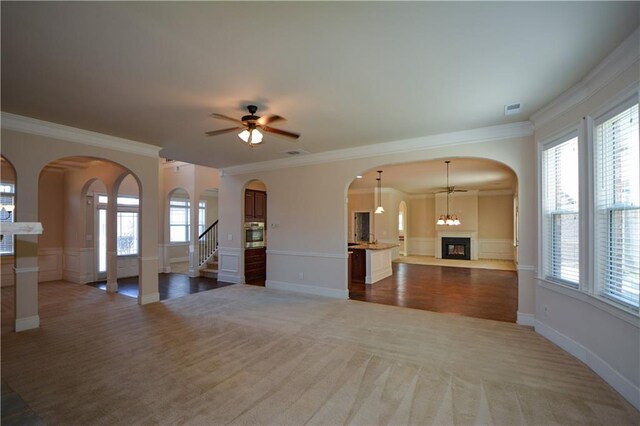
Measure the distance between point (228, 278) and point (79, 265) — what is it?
11.6ft

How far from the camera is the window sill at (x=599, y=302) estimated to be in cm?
257

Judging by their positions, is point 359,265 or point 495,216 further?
point 495,216

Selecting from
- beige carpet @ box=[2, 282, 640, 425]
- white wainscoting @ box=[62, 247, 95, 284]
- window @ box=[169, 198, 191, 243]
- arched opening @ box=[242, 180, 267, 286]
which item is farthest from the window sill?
window @ box=[169, 198, 191, 243]

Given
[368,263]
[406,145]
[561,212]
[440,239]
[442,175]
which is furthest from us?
[440,239]

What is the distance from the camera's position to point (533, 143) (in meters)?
4.36

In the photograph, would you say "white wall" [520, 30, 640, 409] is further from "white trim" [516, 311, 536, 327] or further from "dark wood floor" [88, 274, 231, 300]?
"dark wood floor" [88, 274, 231, 300]

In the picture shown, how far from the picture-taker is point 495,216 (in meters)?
12.9

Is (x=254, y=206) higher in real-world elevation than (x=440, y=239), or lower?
higher

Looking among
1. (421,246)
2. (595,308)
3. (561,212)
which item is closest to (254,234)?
(561,212)

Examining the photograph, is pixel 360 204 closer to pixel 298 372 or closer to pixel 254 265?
pixel 254 265

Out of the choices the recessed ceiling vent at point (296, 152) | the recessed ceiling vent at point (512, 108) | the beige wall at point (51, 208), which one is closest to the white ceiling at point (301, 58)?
the recessed ceiling vent at point (512, 108)

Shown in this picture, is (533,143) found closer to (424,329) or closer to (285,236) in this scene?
(424,329)

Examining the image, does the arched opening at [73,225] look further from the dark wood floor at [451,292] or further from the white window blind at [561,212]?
the white window blind at [561,212]

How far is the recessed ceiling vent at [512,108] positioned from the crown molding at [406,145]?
54 centimetres
